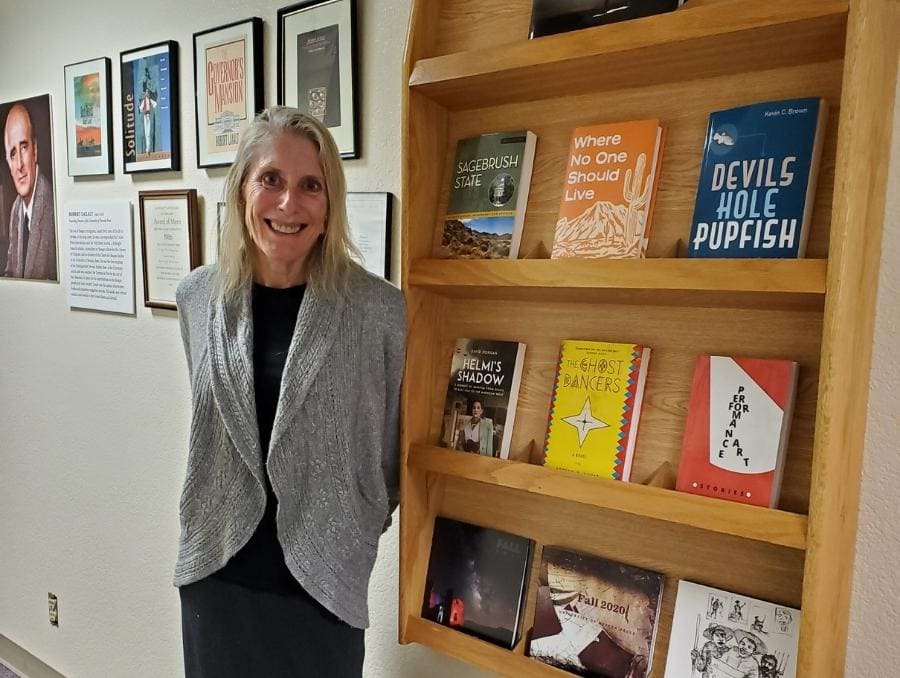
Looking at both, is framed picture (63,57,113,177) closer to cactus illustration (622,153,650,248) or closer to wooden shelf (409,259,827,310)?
wooden shelf (409,259,827,310)

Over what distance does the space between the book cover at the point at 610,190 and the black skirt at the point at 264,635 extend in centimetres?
83

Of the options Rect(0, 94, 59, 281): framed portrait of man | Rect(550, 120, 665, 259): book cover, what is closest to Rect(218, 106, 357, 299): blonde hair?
Rect(550, 120, 665, 259): book cover

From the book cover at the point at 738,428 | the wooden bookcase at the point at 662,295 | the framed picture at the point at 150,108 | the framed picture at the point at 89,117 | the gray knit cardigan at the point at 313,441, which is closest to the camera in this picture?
the wooden bookcase at the point at 662,295

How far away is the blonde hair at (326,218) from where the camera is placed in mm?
1317

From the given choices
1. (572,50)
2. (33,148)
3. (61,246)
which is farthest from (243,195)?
(33,148)

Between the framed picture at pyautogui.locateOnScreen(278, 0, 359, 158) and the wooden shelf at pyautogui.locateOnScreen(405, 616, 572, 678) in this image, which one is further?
the framed picture at pyautogui.locateOnScreen(278, 0, 359, 158)

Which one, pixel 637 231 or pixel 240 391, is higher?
pixel 637 231

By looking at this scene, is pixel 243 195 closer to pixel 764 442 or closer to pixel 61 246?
pixel 764 442

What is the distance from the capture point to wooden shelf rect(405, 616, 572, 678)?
1251 mm

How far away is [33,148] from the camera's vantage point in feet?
8.18

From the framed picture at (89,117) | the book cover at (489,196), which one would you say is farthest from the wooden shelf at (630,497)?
the framed picture at (89,117)

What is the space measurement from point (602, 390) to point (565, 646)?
1.57 feet

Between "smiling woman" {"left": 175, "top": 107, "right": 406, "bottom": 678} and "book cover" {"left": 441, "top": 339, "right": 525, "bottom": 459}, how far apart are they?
0.12 metres

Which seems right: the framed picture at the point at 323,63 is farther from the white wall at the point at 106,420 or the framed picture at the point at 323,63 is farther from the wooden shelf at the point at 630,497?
the wooden shelf at the point at 630,497
